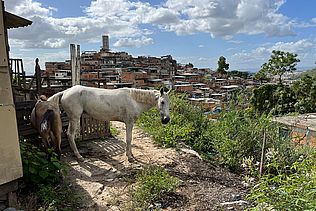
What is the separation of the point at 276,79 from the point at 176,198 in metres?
28.9

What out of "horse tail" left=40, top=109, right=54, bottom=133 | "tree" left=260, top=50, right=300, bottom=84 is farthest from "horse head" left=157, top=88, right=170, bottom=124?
"tree" left=260, top=50, right=300, bottom=84

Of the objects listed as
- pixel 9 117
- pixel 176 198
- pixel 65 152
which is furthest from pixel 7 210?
pixel 65 152

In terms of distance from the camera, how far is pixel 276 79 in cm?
3003

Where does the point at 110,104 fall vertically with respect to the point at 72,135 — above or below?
above

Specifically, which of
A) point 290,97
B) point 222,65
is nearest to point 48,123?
point 290,97

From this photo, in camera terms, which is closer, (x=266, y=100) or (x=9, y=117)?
(x=9, y=117)

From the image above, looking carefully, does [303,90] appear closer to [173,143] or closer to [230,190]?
[173,143]

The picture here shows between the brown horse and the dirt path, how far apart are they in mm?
694

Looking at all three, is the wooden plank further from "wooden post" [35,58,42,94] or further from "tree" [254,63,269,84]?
"tree" [254,63,269,84]

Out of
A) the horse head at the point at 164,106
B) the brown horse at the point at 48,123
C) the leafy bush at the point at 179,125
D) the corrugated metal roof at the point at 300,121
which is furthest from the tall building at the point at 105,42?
the brown horse at the point at 48,123

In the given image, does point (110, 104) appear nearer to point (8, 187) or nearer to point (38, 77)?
point (38, 77)

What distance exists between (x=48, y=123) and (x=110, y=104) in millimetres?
1513

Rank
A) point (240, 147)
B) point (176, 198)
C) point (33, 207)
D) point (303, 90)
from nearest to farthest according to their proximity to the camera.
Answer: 1. point (33, 207)
2. point (176, 198)
3. point (240, 147)
4. point (303, 90)

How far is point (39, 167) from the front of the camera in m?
4.10
